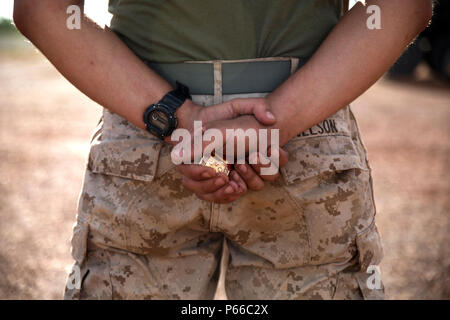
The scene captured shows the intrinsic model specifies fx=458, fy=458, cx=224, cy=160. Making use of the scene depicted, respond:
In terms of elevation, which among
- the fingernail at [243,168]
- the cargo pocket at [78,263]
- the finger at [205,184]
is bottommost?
the cargo pocket at [78,263]

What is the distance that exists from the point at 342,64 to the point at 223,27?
1.17ft

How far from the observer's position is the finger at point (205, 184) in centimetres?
125

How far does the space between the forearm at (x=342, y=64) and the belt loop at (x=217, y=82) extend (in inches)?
6.0

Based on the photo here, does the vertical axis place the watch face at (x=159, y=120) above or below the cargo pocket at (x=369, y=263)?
above

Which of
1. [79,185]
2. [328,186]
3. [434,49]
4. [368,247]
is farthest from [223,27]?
[434,49]

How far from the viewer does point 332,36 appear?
1.32 m

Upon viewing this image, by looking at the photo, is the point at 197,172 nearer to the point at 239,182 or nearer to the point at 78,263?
the point at 239,182

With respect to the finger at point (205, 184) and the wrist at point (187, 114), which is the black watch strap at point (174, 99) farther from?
the finger at point (205, 184)

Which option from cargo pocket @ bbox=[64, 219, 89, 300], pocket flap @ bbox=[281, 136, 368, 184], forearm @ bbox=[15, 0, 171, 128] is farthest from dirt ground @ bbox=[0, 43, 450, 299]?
forearm @ bbox=[15, 0, 171, 128]

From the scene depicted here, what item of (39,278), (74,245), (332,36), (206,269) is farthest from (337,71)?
(39,278)

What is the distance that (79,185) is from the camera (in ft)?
16.3

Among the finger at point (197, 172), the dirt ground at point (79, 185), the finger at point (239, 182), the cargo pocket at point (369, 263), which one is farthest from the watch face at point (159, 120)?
the dirt ground at point (79, 185)

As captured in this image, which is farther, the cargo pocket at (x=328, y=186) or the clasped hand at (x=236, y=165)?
the cargo pocket at (x=328, y=186)
